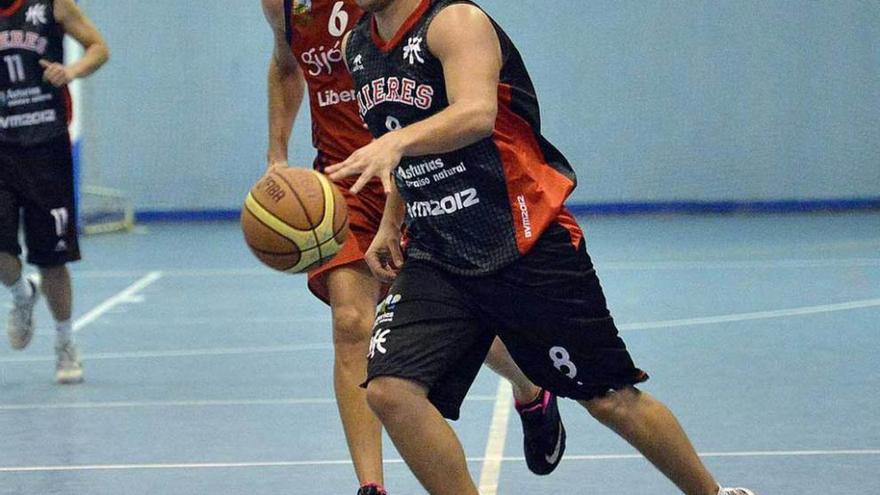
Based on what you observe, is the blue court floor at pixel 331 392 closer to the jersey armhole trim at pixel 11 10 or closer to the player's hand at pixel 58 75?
the player's hand at pixel 58 75

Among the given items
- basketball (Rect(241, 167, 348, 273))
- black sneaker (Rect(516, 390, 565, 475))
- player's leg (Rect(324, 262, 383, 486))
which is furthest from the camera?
black sneaker (Rect(516, 390, 565, 475))

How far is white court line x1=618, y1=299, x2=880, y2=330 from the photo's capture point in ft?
28.9

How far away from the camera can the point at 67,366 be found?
24.0 ft

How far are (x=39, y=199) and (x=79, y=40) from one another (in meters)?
0.79

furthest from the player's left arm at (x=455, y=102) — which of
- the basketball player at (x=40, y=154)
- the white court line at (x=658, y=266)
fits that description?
the white court line at (x=658, y=266)

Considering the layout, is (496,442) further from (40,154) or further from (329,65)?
(40,154)

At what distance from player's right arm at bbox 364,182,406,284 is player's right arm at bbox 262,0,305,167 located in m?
0.77

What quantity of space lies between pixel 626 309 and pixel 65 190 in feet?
12.0

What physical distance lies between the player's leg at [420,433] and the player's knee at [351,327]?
2.69 feet

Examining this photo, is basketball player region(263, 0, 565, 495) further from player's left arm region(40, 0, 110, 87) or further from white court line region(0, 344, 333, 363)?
white court line region(0, 344, 333, 363)

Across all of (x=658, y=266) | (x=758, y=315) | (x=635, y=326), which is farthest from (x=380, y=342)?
(x=658, y=266)

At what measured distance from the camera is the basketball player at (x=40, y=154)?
7281mm

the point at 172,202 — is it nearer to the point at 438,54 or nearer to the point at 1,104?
the point at 1,104

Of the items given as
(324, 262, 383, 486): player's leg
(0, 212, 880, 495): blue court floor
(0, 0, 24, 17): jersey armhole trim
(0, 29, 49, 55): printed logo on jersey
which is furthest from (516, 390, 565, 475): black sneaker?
(0, 0, 24, 17): jersey armhole trim
